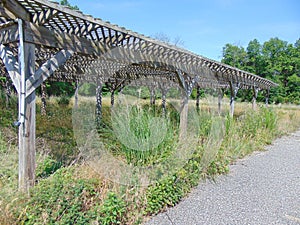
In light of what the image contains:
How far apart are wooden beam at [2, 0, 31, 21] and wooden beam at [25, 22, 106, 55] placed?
8 centimetres

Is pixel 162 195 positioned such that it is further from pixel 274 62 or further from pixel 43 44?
pixel 274 62

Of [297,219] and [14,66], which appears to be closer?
[14,66]

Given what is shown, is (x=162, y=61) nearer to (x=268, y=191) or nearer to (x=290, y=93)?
(x=268, y=191)

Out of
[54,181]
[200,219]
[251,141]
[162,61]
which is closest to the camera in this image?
[54,181]

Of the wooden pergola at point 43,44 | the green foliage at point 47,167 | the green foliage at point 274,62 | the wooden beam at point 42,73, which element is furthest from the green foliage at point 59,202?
the green foliage at point 274,62

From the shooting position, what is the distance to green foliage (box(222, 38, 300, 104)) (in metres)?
27.2

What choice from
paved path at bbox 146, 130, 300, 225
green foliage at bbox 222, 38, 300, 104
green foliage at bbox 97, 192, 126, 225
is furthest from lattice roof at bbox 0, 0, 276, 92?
green foliage at bbox 222, 38, 300, 104

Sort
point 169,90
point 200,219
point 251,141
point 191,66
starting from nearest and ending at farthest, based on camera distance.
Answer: point 200,219
point 191,66
point 251,141
point 169,90

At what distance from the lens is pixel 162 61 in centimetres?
481

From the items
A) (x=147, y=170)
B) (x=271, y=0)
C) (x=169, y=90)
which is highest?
(x=271, y=0)

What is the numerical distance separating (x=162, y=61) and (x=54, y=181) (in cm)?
315

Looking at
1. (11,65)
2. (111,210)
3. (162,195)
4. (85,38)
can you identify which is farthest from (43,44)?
(162,195)

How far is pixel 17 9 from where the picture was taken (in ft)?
7.47

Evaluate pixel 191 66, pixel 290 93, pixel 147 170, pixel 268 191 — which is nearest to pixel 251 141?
pixel 191 66
